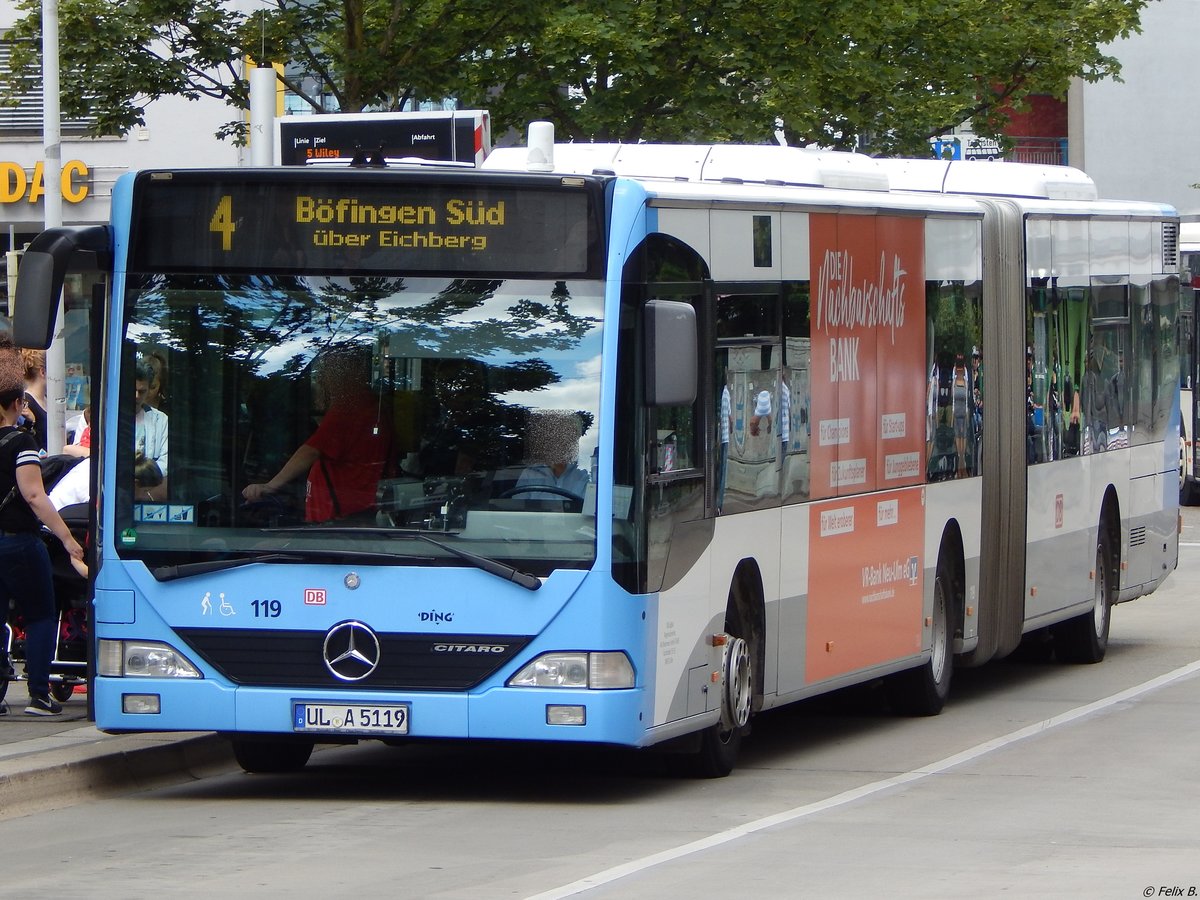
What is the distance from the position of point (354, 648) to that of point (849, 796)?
233 cm

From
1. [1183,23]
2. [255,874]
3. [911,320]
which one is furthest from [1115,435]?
[1183,23]

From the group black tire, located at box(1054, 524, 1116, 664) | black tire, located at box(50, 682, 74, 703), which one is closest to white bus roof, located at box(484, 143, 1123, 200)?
black tire, located at box(50, 682, 74, 703)

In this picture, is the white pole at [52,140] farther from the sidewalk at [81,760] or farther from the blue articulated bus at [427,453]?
the blue articulated bus at [427,453]

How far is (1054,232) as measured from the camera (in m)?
16.1

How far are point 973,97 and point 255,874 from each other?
22557 mm

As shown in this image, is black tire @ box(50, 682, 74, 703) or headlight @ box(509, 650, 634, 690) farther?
black tire @ box(50, 682, 74, 703)

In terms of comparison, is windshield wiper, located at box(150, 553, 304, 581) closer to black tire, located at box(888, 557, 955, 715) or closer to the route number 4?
the route number 4

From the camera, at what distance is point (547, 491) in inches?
385

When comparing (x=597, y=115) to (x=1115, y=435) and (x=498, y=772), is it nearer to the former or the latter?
(x=1115, y=435)

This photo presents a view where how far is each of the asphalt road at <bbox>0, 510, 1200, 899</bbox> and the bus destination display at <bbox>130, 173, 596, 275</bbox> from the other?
2.36 meters

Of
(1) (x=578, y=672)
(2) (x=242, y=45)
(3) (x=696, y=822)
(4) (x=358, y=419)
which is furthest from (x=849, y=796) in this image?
(2) (x=242, y=45)

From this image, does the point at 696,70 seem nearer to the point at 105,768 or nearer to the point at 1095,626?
the point at 1095,626

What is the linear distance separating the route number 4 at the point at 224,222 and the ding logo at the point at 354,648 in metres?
1.74

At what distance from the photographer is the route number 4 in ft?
33.3
